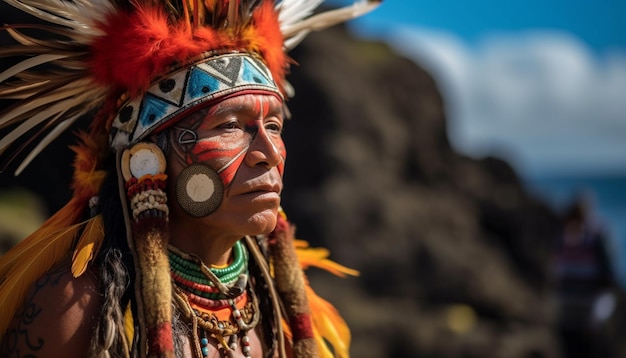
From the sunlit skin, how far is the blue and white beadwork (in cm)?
4

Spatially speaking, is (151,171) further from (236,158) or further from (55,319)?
(55,319)

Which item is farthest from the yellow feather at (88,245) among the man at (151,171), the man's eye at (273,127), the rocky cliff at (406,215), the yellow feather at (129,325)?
the rocky cliff at (406,215)

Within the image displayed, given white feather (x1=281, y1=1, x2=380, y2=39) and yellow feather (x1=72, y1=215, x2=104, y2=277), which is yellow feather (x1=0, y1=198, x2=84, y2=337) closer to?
yellow feather (x1=72, y1=215, x2=104, y2=277)

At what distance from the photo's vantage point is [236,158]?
289cm

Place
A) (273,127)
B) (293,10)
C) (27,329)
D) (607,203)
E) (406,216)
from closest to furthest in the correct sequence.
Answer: (27,329) → (273,127) → (293,10) → (406,216) → (607,203)

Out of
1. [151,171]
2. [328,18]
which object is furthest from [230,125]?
[328,18]

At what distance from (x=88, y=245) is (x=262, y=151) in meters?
0.61

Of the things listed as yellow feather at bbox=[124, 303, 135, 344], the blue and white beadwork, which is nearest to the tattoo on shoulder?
yellow feather at bbox=[124, 303, 135, 344]

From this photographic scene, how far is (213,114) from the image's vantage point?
2883 mm

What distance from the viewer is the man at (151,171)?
9.11 feet

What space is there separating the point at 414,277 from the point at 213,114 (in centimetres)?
1252

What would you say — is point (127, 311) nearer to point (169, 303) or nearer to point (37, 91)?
point (169, 303)

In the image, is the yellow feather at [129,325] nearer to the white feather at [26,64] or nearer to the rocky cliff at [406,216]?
the white feather at [26,64]

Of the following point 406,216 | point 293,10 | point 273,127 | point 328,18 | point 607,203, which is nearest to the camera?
point 273,127
